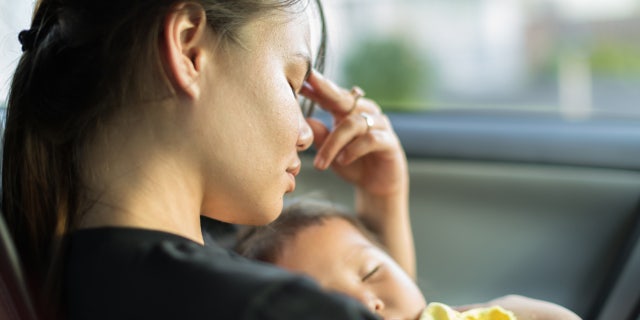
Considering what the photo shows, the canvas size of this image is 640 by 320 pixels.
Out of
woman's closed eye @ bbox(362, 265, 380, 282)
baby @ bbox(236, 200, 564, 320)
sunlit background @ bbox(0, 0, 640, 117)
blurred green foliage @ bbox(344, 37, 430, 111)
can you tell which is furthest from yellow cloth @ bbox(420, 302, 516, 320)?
blurred green foliage @ bbox(344, 37, 430, 111)

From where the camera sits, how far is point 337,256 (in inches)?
48.8

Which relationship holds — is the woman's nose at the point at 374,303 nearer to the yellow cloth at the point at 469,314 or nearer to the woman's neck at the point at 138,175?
the yellow cloth at the point at 469,314

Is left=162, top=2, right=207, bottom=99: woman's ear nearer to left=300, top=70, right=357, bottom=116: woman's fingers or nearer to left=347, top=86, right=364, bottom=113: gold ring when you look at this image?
left=300, top=70, right=357, bottom=116: woman's fingers

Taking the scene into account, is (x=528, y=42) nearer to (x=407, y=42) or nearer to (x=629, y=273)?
(x=407, y=42)

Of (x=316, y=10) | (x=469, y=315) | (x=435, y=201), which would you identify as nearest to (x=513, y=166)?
(x=435, y=201)

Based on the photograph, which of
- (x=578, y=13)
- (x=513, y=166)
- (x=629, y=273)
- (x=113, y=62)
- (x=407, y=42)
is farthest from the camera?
(x=578, y=13)

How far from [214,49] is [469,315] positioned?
55 cm

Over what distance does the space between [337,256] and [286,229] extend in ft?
0.36

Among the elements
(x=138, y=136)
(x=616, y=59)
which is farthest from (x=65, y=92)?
(x=616, y=59)

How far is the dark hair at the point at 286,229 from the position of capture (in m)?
1.29

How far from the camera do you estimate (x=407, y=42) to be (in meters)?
3.48

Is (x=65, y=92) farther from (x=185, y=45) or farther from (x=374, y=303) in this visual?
(x=374, y=303)

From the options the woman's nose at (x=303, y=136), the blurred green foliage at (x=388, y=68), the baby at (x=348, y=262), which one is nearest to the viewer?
the woman's nose at (x=303, y=136)

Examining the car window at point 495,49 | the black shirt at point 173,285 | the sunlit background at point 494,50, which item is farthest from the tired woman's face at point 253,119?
the car window at point 495,49
